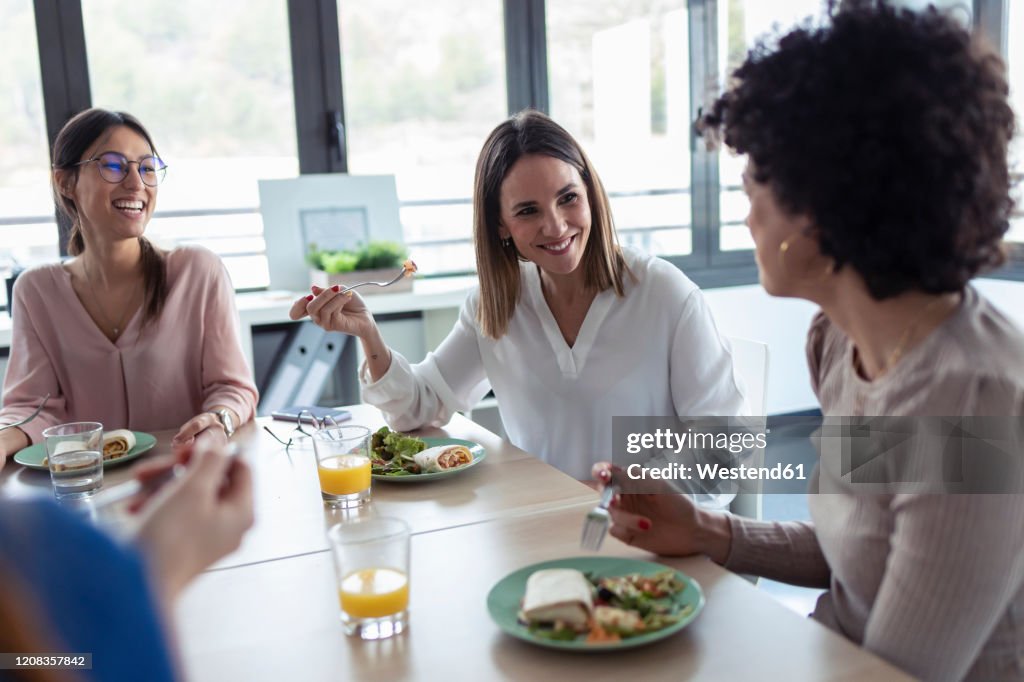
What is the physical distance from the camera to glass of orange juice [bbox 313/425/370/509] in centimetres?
151

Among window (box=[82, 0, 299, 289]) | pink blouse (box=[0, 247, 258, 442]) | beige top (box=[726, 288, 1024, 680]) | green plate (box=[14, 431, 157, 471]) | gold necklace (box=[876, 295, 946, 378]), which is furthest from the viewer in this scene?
window (box=[82, 0, 299, 289])

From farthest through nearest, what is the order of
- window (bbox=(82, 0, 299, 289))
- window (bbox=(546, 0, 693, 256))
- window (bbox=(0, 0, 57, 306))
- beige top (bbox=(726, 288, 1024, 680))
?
window (bbox=(546, 0, 693, 256)), window (bbox=(82, 0, 299, 289)), window (bbox=(0, 0, 57, 306)), beige top (bbox=(726, 288, 1024, 680))

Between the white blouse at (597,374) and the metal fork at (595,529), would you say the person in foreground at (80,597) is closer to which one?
the metal fork at (595,529)

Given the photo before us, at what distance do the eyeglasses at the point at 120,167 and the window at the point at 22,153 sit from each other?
161 cm

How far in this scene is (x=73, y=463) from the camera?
1603 mm

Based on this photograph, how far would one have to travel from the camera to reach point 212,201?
4.00m

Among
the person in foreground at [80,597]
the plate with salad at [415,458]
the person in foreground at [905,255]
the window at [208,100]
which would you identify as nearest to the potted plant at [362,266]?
the window at [208,100]

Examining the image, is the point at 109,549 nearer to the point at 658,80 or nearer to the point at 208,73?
the point at 208,73

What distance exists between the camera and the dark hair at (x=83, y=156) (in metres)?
2.26

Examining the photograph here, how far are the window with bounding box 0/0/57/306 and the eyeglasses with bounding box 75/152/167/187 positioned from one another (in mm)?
1609

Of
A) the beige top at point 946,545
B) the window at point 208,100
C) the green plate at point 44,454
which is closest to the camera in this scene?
the beige top at point 946,545

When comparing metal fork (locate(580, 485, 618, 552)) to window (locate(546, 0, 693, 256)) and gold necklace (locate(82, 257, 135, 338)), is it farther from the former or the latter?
window (locate(546, 0, 693, 256))

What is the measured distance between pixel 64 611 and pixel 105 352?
1.71 meters

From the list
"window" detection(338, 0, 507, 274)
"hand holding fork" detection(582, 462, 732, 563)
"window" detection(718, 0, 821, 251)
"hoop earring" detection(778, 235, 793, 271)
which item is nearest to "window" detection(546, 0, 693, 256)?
"window" detection(718, 0, 821, 251)
